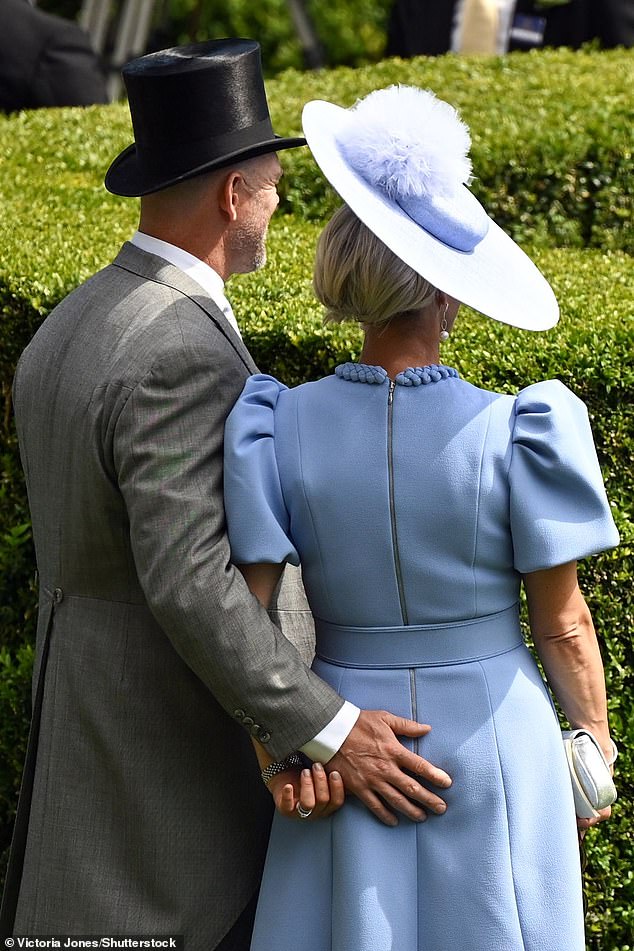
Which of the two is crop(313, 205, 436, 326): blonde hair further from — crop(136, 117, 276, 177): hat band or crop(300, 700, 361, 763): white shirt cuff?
crop(300, 700, 361, 763): white shirt cuff

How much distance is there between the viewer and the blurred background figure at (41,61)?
17.2 ft

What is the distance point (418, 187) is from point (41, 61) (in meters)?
3.96

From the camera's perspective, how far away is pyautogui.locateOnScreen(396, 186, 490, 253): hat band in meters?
2.00

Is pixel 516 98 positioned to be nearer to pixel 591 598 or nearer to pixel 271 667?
pixel 591 598

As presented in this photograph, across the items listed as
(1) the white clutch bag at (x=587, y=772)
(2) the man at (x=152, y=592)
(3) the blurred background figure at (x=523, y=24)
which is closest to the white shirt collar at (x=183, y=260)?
(2) the man at (x=152, y=592)

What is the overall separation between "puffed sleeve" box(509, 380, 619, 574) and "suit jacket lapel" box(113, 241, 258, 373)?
54 centimetres

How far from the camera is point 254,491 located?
201 centimetres

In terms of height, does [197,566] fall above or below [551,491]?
below

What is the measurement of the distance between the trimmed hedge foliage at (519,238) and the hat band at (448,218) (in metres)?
0.83

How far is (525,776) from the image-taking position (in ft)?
6.75

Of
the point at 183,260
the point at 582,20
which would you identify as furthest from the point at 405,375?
the point at 582,20

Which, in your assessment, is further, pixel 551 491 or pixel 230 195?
pixel 230 195

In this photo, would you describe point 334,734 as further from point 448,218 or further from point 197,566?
A: point 448,218

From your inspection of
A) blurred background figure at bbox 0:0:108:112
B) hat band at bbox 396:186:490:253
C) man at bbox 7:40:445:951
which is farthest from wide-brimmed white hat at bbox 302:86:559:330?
blurred background figure at bbox 0:0:108:112
